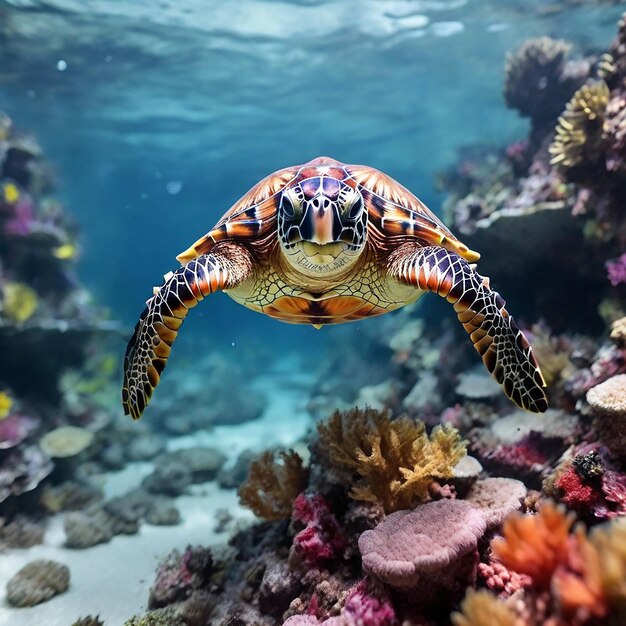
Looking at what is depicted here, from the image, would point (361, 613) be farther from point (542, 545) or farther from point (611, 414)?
point (611, 414)

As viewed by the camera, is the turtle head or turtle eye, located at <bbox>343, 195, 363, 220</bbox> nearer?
the turtle head

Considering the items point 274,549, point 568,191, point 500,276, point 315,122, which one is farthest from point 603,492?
point 315,122

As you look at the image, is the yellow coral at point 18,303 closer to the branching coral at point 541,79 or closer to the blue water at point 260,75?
the blue water at point 260,75

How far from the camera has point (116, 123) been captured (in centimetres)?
2594

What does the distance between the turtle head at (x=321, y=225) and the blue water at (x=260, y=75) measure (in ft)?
36.0

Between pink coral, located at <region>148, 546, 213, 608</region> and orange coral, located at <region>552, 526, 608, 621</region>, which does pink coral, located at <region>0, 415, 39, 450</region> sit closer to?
pink coral, located at <region>148, 546, 213, 608</region>

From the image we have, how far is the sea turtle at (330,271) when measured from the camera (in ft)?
9.82

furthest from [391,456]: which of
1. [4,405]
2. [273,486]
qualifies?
[4,405]

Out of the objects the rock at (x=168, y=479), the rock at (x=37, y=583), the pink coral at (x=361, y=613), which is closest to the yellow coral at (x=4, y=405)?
the rock at (x=168, y=479)

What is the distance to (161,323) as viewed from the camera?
3432 millimetres

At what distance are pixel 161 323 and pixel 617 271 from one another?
17.7ft

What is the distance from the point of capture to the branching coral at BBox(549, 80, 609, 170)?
565cm

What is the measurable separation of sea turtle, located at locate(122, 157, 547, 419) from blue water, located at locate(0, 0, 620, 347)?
992 cm

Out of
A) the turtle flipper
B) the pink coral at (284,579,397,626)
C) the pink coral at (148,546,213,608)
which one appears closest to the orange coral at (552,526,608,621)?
the pink coral at (284,579,397,626)
